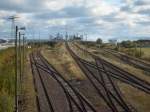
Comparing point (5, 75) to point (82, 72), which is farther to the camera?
point (82, 72)

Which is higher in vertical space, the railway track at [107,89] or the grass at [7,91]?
the grass at [7,91]

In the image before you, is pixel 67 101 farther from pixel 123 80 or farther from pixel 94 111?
pixel 123 80

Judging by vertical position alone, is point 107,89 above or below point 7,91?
below

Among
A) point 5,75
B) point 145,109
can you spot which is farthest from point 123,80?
point 145,109

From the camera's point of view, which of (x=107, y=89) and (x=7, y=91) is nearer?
(x=7, y=91)

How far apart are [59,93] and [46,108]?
7.35m

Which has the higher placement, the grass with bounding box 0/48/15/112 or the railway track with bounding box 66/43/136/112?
the grass with bounding box 0/48/15/112

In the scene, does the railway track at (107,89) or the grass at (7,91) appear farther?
the railway track at (107,89)

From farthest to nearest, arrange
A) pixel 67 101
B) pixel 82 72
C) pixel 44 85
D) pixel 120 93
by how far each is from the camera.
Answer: pixel 82 72 < pixel 44 85 < pixel 120 93 < pixel 67 101

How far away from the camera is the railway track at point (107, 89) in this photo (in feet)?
102

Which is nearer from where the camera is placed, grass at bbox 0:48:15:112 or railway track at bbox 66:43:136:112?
grass at bbox 0:48:15:112

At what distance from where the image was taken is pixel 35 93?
1515 inches

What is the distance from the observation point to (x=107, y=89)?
3962 centimetres

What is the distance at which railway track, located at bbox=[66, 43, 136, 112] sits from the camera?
3110 cm
